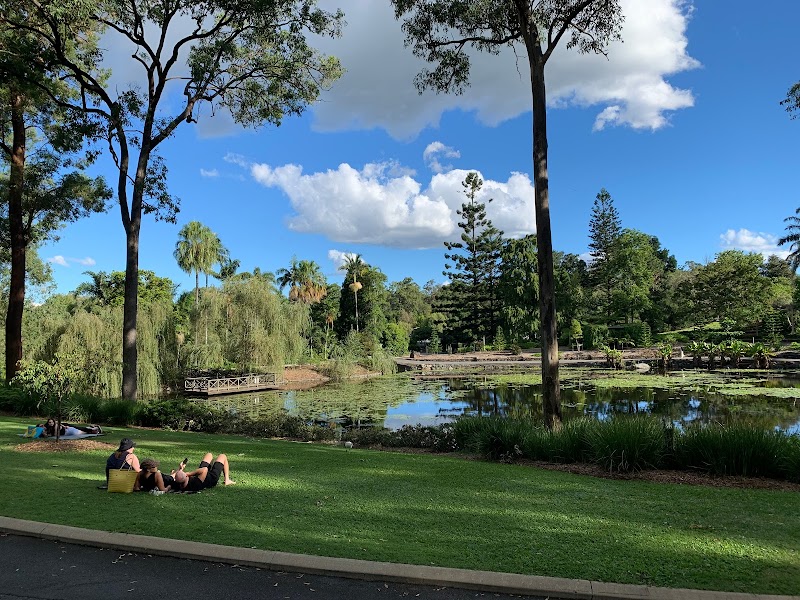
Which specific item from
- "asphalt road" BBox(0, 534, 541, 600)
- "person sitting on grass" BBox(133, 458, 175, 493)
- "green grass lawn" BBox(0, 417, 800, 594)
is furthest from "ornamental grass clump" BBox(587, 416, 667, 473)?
"person sitting on grass" BBox(133, 458, 175, 493)

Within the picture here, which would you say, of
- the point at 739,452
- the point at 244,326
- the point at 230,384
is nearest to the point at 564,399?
the point at 739,452

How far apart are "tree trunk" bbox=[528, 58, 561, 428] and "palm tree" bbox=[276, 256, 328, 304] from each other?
5438cm

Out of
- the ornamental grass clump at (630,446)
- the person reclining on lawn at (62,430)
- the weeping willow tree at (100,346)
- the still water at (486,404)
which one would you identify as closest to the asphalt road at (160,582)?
the ornamental grass clump at (630,446)

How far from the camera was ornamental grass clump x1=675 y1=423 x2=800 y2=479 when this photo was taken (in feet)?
24.7

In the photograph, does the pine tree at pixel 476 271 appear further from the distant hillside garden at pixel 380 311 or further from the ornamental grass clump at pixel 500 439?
the ornamental grass clump at pixel 500 439

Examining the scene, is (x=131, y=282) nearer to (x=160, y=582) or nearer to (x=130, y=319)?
(x=130, y=319)

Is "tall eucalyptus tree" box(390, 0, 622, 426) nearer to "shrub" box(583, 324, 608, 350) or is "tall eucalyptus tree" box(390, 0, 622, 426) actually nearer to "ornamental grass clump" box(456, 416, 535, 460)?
"ornamental grass clump" box(456, 416, 535, 460)

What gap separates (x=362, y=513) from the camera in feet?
17.8

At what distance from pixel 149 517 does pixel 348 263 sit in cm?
5839

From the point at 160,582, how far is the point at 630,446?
22.2 ft

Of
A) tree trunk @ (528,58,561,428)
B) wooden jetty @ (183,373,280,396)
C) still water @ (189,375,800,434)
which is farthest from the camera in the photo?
wooden jetty @ (183,373,280,396)

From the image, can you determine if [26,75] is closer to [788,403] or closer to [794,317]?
[788,403]

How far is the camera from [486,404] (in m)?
24.5

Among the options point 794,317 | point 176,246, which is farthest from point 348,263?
point 794,317
